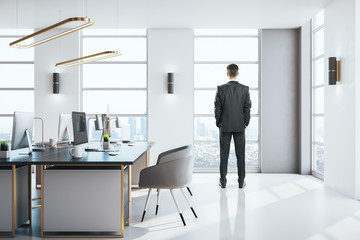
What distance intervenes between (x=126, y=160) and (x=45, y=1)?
3964 millimetres

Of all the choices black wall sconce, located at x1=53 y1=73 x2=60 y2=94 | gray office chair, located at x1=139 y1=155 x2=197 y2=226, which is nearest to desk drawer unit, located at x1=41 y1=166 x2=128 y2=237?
gray office chair, located at x1=139 y1=155 x2=197 y2=226

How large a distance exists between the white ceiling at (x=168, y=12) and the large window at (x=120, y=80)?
43cm

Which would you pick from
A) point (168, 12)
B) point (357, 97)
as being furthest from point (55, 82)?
point (357, 97)

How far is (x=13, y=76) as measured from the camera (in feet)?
25.4

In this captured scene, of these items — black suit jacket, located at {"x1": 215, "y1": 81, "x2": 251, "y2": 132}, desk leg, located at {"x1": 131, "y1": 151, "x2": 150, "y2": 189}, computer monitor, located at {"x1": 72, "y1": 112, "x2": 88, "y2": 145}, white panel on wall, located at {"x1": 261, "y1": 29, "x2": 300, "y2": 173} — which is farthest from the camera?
white panel on wall, located at {"x1": 261, "y1": 29, "x2": 300, "y2": 173}

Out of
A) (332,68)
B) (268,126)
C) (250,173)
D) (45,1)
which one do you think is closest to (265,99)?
(268,126)

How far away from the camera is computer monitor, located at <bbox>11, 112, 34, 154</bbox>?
3.59 metres

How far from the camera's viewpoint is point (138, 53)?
7742 millimetres

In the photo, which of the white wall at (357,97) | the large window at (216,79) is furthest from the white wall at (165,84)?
the white wall at (357,97)

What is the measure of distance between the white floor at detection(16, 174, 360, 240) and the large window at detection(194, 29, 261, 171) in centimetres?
172

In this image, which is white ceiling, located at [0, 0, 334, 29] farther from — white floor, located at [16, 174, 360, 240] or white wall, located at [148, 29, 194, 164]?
white floor, located at [16, 174, 360, 240]

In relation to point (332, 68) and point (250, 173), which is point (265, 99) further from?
point (332, 68)

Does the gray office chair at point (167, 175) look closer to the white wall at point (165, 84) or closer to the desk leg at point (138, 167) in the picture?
the desk leg at point (138, 167)

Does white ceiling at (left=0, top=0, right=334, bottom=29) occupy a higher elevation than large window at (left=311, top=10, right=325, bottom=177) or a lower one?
higher
